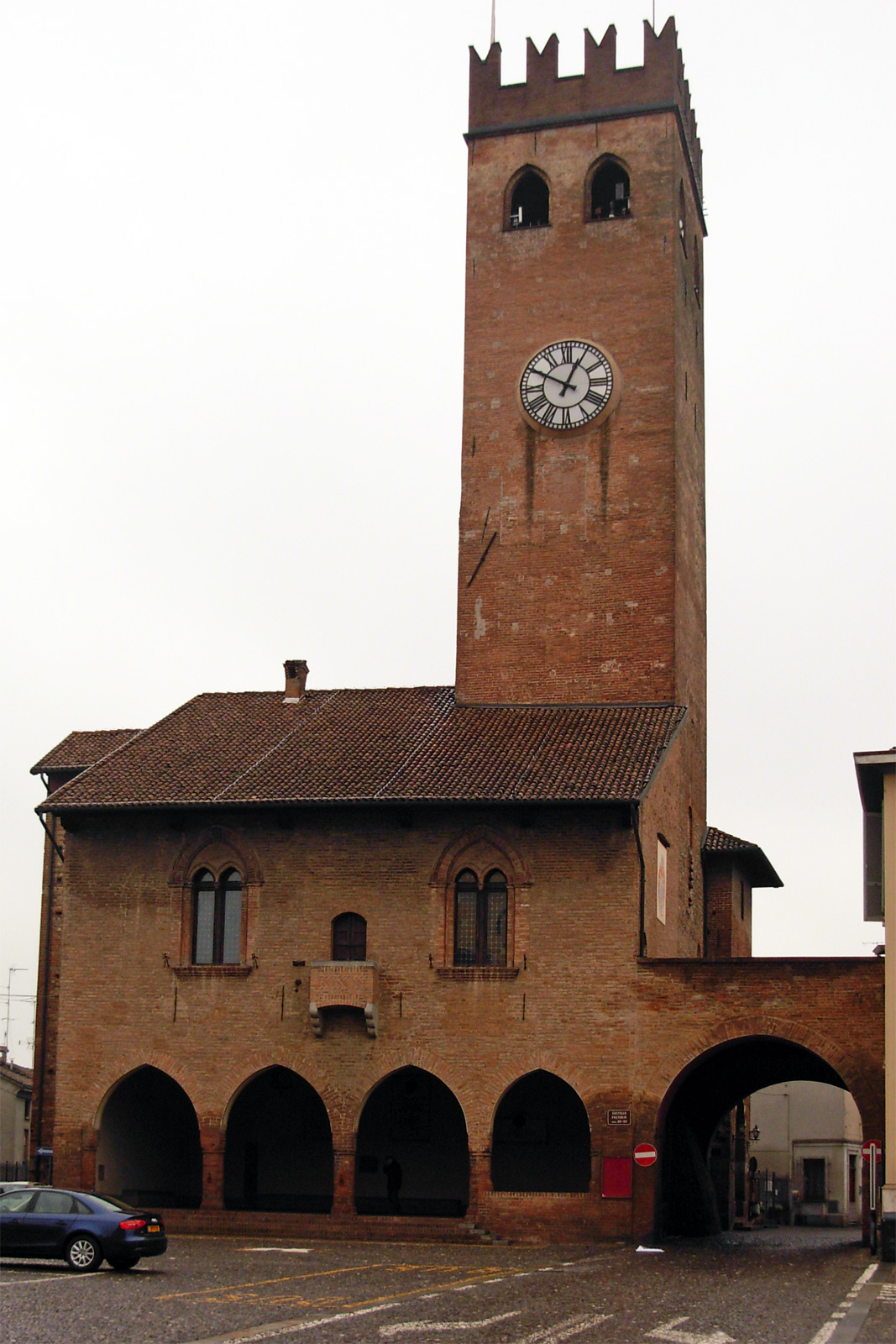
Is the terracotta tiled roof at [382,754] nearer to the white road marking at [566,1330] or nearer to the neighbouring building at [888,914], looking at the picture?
the neighbouring building at [888,914]

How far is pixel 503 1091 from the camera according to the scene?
106ft

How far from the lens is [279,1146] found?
36188 millimetres

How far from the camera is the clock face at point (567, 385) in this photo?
38281 millimetres

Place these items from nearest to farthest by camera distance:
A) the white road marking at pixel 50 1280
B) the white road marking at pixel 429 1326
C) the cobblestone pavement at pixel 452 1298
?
the white road marking at pixel 429 1326
the cobblestone pavement at pixel 452 1298
the white road marking at pixel 50 1280

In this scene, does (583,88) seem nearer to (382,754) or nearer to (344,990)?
(382,754)

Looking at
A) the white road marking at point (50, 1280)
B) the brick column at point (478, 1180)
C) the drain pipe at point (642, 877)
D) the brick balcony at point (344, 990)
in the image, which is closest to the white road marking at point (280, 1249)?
the brick column at point (478, 1180)

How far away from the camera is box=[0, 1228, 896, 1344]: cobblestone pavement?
16.7 meters

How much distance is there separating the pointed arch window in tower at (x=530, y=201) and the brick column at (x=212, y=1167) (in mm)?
21671

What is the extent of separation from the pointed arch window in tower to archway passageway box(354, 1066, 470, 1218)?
19.9m

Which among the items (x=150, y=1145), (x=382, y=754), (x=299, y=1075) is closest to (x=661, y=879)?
(x=382, y=754)

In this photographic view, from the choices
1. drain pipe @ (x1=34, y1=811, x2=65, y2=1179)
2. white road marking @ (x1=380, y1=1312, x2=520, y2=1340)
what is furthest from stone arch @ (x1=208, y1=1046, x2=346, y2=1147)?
white road marking @ (x1=380, y1=1312, x2=520, y2=1340)

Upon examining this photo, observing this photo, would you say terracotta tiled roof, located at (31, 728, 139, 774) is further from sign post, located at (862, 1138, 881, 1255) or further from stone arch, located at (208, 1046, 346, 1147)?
sign post, located at (862, 1138, 881, 1255)

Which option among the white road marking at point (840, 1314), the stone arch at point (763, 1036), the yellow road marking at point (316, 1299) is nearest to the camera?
the white road marking at point (840, 1314)

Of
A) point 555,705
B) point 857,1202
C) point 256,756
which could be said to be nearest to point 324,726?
point 256,756
